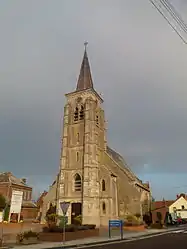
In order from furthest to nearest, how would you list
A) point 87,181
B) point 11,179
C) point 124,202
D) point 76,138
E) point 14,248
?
point 11,179 → point 76,138 → point 124,202 → point 87,181 → point 14,248

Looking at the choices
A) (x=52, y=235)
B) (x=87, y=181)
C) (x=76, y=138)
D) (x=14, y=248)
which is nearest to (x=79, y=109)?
(x=76, y=138)

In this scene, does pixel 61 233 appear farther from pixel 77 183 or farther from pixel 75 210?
pixel 77 183

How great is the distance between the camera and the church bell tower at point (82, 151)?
126 feet

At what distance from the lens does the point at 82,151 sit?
4288 cm

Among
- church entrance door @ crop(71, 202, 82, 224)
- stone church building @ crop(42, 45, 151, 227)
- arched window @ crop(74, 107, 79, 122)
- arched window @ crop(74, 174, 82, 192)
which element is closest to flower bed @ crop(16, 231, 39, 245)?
stone church building @ crop(42, 45, 151, 227)

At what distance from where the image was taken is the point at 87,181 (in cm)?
3925

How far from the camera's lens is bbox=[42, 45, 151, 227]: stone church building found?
38812 millimetres

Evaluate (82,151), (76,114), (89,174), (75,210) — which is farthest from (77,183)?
(76,114)

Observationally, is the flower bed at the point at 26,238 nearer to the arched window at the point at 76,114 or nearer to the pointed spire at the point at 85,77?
the arched window at the point at 76,114

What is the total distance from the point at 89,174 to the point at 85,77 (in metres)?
20.6

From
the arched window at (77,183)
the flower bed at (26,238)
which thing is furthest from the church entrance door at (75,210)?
the flower bed at (26,238)

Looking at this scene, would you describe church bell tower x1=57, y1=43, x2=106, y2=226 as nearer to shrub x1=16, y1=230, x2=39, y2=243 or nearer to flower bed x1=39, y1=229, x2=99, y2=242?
flower bed x1=39, y1=229, x2=99, y2=242

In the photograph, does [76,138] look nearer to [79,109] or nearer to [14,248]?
[79,109]

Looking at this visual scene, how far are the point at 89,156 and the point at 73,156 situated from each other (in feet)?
10.7
